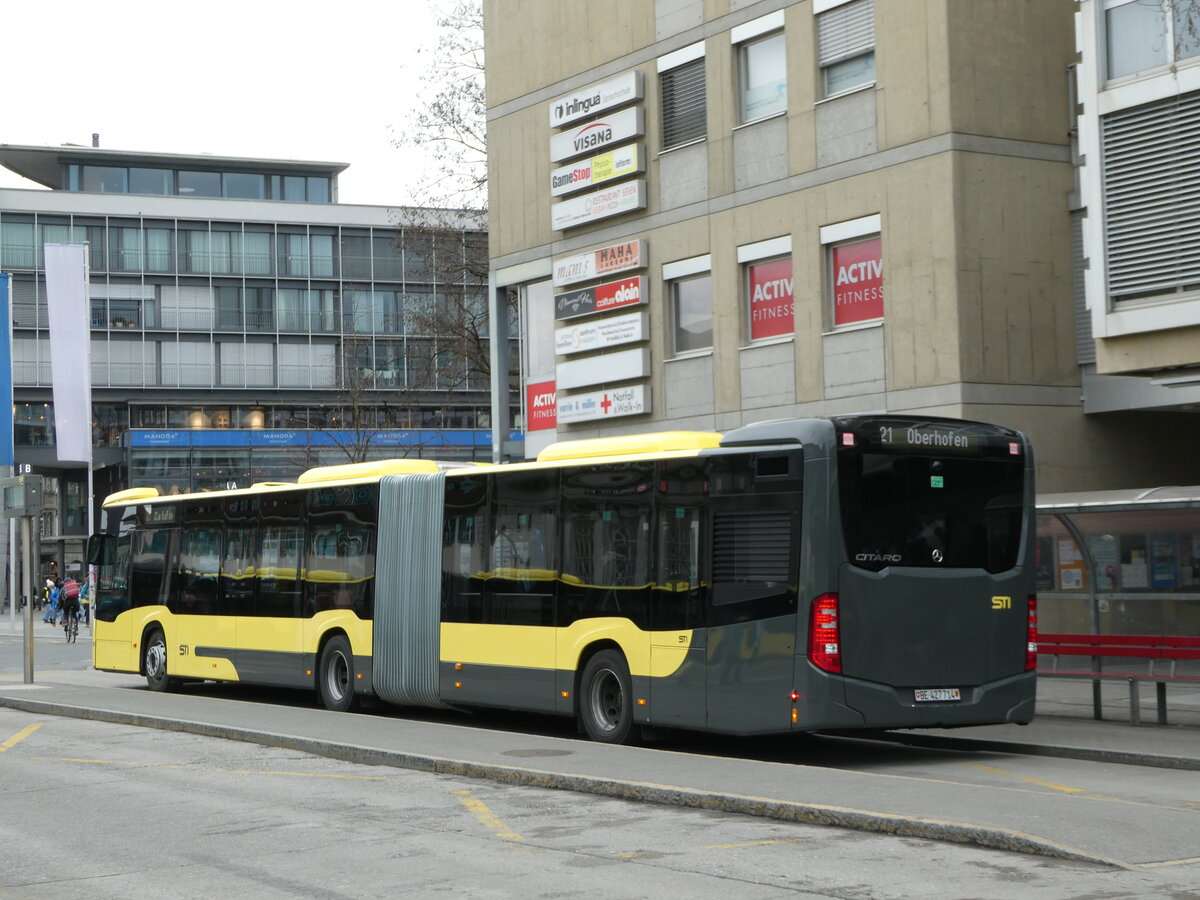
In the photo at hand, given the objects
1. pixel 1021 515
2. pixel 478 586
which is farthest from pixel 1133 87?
pixel 478 586

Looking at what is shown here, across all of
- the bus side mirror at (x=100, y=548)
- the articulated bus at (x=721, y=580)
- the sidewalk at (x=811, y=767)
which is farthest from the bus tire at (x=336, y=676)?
the bus side mirror at (x=100, y=548)

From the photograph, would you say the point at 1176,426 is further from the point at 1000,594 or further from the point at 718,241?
the point at 1000,594

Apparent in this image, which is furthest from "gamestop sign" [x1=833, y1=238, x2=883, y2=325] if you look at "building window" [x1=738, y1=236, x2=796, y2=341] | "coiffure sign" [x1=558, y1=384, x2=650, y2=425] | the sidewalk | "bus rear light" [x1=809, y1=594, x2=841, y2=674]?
"bus rear light" [x1=809, y1=594, x2=841, y2=674]

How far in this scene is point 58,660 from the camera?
36438 mm

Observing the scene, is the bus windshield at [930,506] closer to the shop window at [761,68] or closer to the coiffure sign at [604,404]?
the shop window at [761,68]

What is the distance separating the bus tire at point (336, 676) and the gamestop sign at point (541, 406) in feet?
37.5

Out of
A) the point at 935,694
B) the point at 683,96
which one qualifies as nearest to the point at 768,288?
the point at 683,96

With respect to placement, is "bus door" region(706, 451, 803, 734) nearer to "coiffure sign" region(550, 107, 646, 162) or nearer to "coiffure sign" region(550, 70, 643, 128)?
"coiffure sign" region(550, 107, 646, 162)

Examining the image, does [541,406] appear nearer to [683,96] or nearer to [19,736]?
[683,96]

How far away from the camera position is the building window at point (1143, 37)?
61.4 feet

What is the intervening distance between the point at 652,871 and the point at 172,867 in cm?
269

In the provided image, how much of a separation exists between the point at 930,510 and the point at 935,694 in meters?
1.56

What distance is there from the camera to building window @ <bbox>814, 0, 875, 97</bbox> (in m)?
24.0

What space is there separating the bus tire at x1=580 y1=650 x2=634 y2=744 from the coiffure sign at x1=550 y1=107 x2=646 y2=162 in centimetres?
1442
